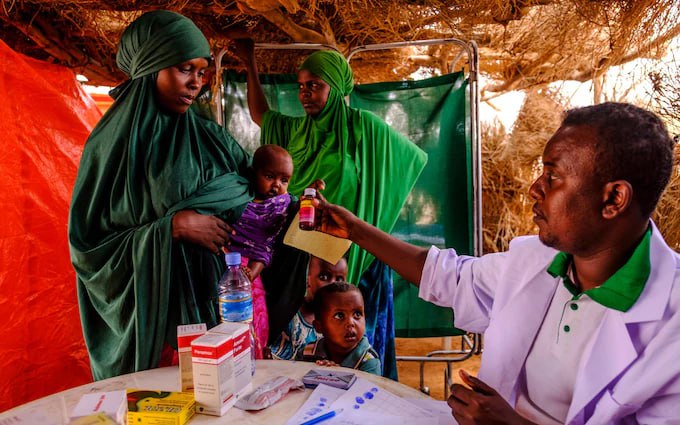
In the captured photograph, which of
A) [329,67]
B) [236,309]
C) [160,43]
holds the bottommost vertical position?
[236,309]

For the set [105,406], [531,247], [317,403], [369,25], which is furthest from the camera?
[369,25]

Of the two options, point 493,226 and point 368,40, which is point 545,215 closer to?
point 368,40

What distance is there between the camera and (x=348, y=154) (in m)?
3.03

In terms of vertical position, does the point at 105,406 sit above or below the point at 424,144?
below

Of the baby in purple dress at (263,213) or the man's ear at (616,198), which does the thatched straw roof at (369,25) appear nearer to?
the baby in purple dress at (263,213)

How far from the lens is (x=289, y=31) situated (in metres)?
3.28

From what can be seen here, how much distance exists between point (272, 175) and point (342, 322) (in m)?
0.86

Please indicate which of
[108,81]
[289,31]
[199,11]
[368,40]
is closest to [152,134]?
[199,11]

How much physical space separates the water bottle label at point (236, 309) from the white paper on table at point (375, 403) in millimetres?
396

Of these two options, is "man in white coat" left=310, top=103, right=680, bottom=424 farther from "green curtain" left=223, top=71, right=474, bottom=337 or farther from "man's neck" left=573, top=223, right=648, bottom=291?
"green curtain" left=223, top=71, right=474, bottom=337

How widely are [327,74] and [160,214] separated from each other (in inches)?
61.9

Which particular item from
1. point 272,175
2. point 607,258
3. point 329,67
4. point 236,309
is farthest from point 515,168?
point 236,309

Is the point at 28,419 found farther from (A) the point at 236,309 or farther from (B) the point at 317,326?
(B) the point at 317,326

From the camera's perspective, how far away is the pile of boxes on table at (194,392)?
3.52ft
